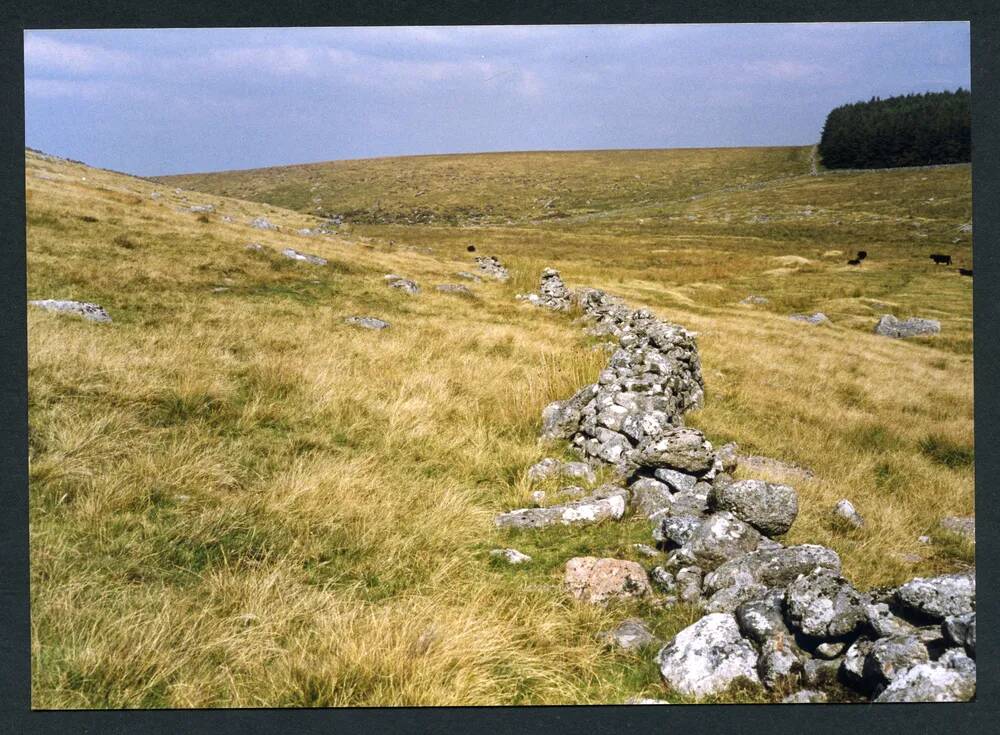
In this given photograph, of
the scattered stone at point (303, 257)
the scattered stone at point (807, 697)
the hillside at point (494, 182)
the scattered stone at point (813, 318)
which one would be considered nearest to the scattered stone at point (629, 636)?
the scattered stone at point (807, 697)

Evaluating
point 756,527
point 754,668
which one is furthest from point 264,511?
point 756,527

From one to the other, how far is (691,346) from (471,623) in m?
6.95

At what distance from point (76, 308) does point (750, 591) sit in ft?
32.8

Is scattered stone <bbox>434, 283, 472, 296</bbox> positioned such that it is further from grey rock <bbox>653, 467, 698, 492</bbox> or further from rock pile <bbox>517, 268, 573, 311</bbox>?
grey rock <bbox>653, 467, 698, 492</bbox>

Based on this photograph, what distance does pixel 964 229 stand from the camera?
53344 millimetres

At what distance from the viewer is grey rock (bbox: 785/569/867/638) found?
3418 mm

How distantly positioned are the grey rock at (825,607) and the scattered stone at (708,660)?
14.2 inches

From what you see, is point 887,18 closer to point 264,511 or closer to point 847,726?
point 847,726

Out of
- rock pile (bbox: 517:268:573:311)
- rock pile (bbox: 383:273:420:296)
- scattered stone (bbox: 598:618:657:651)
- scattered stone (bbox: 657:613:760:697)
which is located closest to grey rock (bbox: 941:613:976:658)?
scattered stone (bbox: 657:613:760:697)

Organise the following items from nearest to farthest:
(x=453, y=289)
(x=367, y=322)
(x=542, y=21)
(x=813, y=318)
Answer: (x=542, y=21) < (x=367, y=322) < (x=453, y=289) < (x=813, y=318)

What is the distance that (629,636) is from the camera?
3.76 m

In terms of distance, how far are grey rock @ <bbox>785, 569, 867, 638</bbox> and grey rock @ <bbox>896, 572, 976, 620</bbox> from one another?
257 millimetres

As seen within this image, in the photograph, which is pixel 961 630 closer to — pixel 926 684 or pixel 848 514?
pixel 926 684

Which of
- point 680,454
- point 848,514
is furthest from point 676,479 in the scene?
point 848,514
